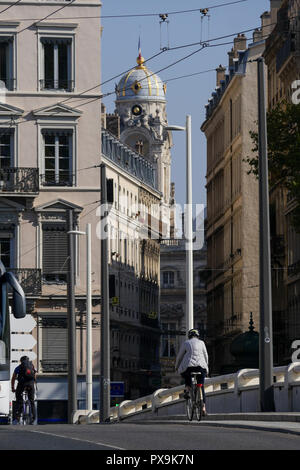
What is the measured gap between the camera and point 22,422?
3925 centimetres

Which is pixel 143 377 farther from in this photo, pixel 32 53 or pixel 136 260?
pixel 32 53

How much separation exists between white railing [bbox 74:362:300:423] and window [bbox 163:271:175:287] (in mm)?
139039

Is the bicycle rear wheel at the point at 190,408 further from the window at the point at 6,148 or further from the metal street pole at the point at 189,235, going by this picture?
the window at the point at 6,148

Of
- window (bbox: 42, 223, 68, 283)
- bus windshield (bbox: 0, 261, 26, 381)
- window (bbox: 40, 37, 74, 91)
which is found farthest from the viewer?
window (bbox: 42, 223, 68, 283)

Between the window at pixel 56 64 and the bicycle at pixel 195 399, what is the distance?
145 feet

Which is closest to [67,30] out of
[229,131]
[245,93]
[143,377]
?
[245,93]

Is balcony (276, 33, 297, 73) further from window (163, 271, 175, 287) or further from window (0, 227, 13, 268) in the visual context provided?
window (163, 271, 175, 287)

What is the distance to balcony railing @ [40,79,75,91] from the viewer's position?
7488cm

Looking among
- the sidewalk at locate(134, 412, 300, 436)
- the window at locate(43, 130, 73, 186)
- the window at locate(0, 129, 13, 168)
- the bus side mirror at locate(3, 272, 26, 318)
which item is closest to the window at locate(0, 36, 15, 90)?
the window at locate(0, 129, 13, 168)

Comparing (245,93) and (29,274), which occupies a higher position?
(245,93)

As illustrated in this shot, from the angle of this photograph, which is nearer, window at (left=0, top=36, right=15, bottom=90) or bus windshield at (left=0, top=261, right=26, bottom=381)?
bus windshield at (left=0, top=261, right=26, bottom=381)

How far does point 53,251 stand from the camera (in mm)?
75312

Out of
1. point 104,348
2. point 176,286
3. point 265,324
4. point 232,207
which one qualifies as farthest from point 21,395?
point 176,286

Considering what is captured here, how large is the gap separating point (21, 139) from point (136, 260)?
145 ft
